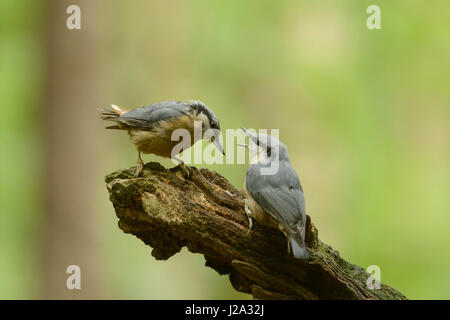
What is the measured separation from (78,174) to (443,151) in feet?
13.4

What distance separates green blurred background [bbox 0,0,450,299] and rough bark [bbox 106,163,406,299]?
222 centimetres

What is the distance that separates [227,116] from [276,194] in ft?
10.8

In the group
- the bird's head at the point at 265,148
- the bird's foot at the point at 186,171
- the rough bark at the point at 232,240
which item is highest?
the bird's head at the point at 265,148

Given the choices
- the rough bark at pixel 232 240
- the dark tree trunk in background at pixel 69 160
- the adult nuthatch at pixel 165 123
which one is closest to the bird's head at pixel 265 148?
the adult nuthatch at pixel 165 123

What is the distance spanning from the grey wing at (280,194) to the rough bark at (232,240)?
0.21 m

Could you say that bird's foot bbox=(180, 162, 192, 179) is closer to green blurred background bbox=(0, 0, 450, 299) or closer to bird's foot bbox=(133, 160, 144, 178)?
bird's foot bbox=(133, 160, 144, 178)

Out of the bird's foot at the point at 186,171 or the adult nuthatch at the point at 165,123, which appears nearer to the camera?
the bird's foot at the point at 186,171

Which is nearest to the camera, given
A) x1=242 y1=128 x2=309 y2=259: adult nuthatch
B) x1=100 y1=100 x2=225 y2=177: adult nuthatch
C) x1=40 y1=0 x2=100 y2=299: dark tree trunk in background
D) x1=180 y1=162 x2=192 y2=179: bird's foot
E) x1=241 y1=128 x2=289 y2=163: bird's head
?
x1=242 y1=128 x2=309 y2=259: adult nuthatch

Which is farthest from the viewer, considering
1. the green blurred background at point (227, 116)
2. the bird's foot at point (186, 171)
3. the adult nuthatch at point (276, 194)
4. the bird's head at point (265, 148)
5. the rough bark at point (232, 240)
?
the green blurred background at point (227, 116)

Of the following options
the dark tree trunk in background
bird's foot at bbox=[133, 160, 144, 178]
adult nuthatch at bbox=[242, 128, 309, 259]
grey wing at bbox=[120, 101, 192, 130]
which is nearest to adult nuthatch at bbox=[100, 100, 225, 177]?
grey wing at bbox=[120, 101, 192, 130]

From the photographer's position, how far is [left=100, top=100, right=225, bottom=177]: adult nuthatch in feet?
9.82

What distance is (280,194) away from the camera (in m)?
2.50

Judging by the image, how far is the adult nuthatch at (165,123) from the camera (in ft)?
9.82

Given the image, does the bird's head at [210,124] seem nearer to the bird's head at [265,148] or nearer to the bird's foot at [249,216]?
the bird's head at [265,148]
